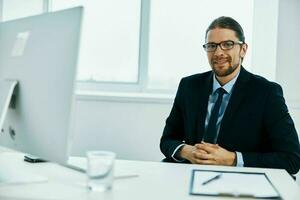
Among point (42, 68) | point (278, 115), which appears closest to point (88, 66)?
point (278, 115)

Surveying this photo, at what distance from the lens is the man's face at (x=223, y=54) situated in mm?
1798

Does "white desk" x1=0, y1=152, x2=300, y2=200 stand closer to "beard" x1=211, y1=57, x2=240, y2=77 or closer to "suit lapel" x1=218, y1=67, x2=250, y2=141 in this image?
"suit lapel" x1=218, y1=67, x2=250, y2=141

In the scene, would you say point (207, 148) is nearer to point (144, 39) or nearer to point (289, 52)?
point (289, 52)

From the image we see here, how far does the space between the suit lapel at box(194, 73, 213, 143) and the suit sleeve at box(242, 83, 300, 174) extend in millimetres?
264

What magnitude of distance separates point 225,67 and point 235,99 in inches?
6.7

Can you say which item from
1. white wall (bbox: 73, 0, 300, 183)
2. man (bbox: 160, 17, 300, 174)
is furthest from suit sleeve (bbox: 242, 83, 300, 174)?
white wall (bbox: 73, 0, 300, 183)

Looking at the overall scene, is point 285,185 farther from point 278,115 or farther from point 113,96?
point 113,96

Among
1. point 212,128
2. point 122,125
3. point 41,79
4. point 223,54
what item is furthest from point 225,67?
point 122,125

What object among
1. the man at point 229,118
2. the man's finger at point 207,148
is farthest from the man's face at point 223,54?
the man's finger at point 207,148

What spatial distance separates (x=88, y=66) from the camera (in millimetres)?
2996

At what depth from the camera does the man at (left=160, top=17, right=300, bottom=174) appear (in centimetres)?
157

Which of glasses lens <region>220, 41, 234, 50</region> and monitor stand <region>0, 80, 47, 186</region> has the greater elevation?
glasses lens <region>220, 41, 234, 50</region>

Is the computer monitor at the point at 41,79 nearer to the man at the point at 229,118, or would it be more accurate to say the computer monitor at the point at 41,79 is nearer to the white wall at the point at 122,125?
the man at the point at 229,118

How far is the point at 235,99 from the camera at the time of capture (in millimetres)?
1731
